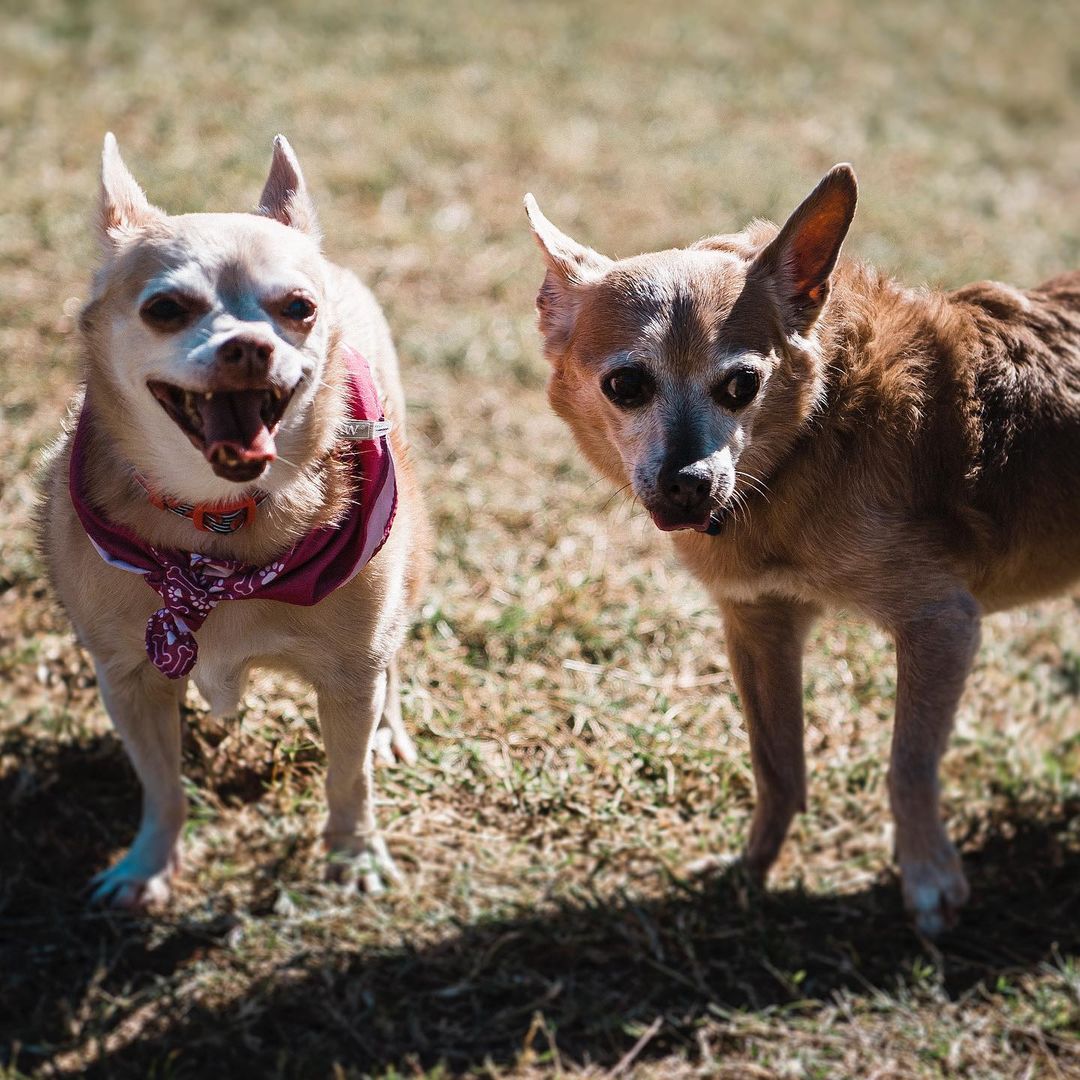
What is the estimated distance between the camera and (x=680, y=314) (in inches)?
122

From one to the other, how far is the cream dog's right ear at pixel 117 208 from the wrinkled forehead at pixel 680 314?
1.14 m

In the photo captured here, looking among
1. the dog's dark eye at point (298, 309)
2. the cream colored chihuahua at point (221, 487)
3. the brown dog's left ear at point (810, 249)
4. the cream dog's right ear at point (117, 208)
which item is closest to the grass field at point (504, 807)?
the cream colored chihuahua at point (221, 487)

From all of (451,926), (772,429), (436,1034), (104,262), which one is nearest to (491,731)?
(451,926)

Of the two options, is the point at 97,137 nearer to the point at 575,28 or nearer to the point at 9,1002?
the point at 575,28

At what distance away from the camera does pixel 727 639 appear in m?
3.67

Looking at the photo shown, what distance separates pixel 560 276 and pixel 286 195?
2.51 feet

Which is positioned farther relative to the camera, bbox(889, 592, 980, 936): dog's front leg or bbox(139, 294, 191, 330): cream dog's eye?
bbox(889, 592, 980, 936): dog's front leg

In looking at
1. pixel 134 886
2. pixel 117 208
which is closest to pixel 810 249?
pixel 117 208

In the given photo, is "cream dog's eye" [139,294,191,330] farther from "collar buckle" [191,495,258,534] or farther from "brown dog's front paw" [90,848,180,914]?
"brown dog's front paw" [90,848,180,914]

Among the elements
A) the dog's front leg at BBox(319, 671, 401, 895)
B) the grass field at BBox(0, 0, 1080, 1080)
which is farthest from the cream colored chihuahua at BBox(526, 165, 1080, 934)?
the dog's front leg at BBox(319, 671, 401, 895)

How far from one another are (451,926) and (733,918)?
83 cm

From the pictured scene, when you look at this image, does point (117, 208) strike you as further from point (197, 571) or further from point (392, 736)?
point (392, 736)

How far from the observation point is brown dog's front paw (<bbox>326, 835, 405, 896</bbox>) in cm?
356

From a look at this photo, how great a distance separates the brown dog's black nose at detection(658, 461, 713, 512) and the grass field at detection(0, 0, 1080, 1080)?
1272 mm
